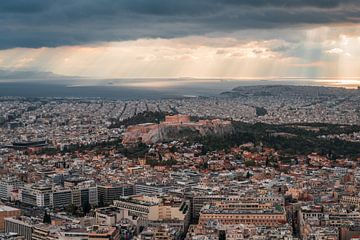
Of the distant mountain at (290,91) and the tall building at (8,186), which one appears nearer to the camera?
the tall building at (8,186)

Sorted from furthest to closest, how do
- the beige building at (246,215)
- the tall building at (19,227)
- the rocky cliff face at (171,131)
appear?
the rocky cliff face at (171,131) < the beige building at (246,215) < the tall building at (19,227)

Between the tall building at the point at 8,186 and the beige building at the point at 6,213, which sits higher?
the beige building at the point at 6,213

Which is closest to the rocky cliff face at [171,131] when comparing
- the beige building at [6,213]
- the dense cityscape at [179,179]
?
the dense cityscape at [179,179]

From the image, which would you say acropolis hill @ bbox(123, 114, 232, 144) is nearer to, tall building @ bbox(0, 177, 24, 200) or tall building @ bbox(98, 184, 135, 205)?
tall building @ bbox(0, 177, 24, 200)

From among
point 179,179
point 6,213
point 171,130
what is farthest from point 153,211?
point 171,130

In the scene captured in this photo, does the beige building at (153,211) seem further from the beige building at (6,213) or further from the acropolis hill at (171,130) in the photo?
the acropolis hill at (171,130)

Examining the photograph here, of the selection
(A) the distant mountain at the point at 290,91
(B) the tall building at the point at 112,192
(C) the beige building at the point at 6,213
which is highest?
(C) the beige building at the point at 6,213

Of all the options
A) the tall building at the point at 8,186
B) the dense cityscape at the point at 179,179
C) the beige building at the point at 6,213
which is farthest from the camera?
the tall building at the point at 8,186

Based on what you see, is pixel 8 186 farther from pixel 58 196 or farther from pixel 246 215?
pixel 246 215
